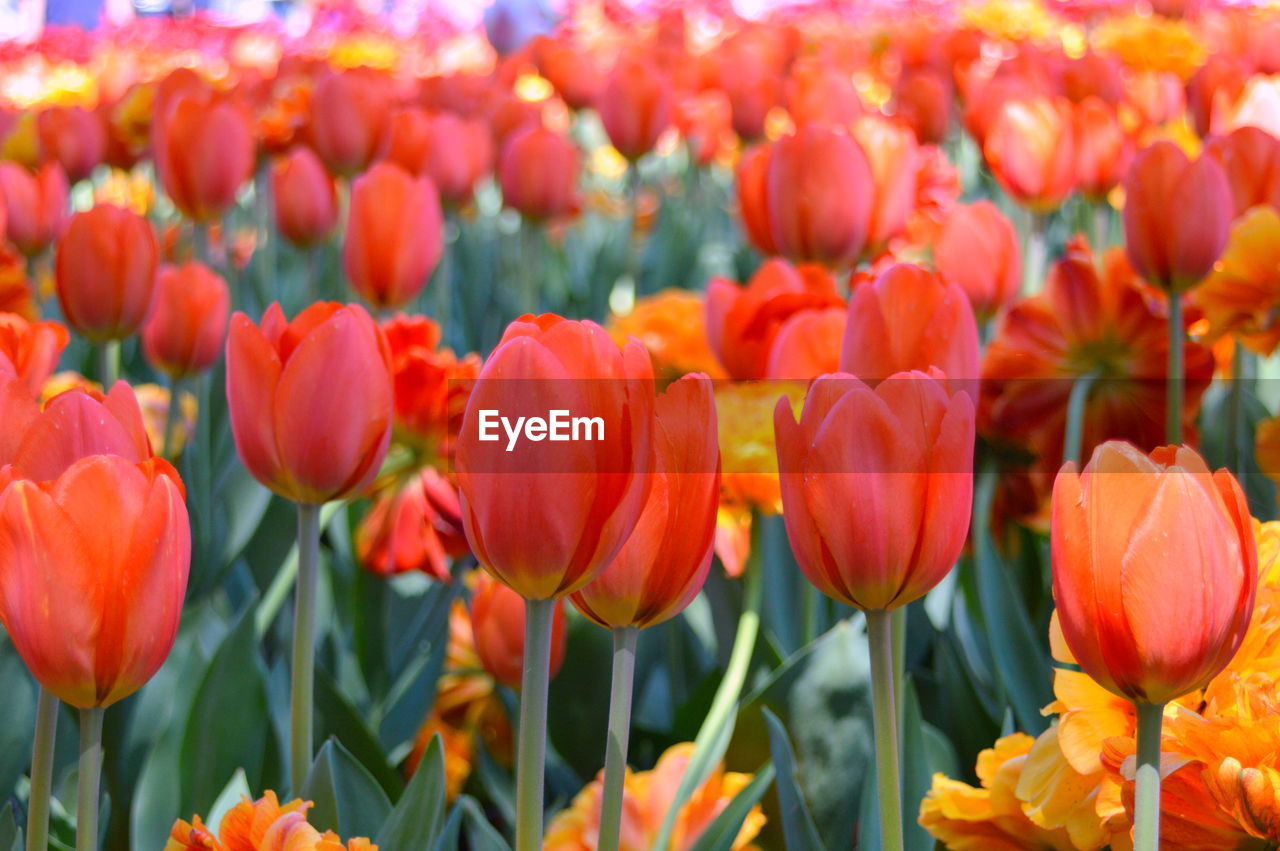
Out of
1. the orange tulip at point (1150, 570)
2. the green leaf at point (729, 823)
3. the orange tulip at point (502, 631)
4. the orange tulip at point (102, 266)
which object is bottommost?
the green leaf at point (729, 823)

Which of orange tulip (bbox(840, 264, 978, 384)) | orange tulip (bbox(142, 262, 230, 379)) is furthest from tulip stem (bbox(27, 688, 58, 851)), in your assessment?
orange tulip (bbox(142, 262, 230, 379))

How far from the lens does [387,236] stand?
1.28 m

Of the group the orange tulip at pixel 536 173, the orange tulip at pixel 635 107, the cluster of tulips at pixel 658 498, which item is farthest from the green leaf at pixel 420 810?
the orange tulip at pixel 635 107

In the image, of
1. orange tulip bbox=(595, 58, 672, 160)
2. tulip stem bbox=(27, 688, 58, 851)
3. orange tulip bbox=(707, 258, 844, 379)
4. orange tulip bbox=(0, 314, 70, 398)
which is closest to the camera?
tulip stem bbox=(27, 688, 58, 851)

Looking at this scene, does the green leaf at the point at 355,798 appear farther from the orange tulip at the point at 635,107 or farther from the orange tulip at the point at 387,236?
the orange tulip at the point at 635,107

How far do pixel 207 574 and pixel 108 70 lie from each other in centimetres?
226

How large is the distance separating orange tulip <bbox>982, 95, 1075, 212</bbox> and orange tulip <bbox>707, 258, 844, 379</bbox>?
59cm

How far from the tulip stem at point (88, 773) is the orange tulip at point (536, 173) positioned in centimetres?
140

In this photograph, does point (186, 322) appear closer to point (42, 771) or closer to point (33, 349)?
point (33, 349)

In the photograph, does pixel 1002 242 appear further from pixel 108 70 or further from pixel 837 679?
pixel 108 70

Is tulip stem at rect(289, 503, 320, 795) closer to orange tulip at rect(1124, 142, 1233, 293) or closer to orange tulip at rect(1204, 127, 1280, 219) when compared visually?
orange tulip at rect(1124, 142, 1233, 293)

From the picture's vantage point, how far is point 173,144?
1.53m

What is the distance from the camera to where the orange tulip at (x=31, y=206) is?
151cm

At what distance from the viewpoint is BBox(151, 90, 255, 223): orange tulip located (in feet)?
4.99
